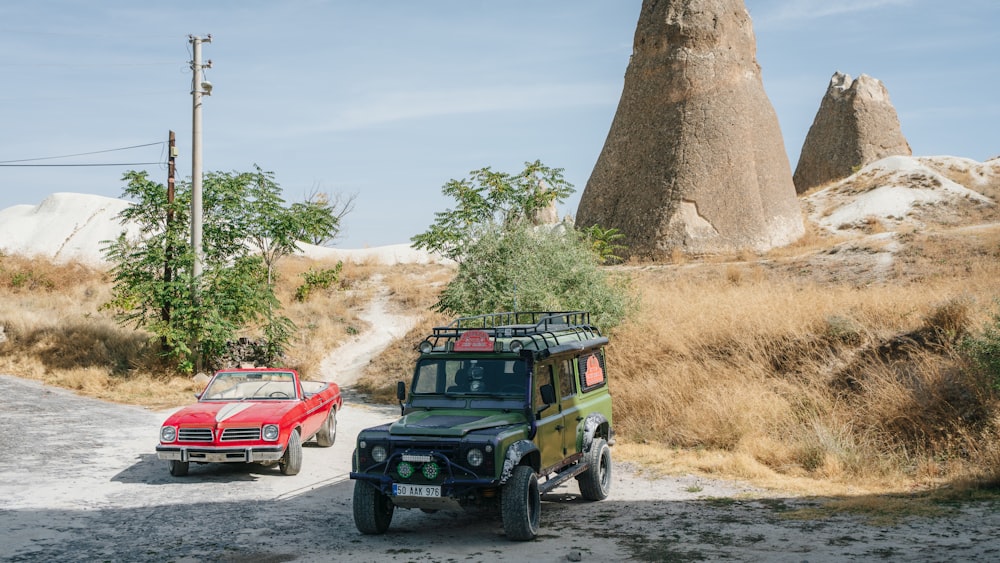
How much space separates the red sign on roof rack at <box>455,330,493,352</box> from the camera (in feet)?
29.8

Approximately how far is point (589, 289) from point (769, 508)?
31.8 feet

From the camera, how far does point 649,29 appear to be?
3161cm

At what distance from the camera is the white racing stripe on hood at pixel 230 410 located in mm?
11270

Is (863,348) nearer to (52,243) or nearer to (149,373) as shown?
(149,373)

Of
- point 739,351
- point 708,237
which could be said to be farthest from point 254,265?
point 708,237

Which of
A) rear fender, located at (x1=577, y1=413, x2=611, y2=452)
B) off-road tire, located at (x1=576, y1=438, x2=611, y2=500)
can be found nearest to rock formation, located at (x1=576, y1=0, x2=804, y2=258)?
rear fender, located at (x1=577, y1=413, x2=611, y2=452)

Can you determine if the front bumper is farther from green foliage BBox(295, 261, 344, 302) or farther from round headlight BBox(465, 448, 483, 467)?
green foliage BBox(295, 261, 344, 302)

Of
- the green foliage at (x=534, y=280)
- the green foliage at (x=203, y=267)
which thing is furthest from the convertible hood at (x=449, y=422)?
the green foliage at (x=203, y=267)

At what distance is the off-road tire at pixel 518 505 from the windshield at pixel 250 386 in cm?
551

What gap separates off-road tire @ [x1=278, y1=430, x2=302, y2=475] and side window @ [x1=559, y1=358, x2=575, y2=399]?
13.9 feet

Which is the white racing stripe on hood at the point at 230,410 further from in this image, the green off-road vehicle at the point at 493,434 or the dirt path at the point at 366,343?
the dirt path at the point at 366,343

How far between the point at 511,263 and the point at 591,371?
916 cm

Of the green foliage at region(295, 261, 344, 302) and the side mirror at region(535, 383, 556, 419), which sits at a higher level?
the green foliage at region(295, 261, 344, 302)

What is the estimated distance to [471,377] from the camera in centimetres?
914
